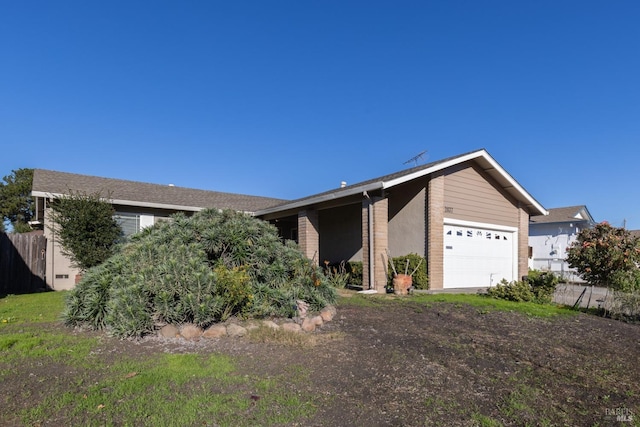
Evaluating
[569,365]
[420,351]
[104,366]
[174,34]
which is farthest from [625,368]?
[174,34]

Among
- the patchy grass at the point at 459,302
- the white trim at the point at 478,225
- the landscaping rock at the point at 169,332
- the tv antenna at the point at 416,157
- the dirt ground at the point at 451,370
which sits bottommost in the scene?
the patchy grass at the point at 459,302

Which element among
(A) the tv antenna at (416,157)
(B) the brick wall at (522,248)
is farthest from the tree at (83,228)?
(B) the brick wall at (522,248)

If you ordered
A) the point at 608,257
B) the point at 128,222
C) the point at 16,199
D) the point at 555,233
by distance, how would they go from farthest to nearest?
1. the point at 16,199
2. the point at 555,233
3. the point at 128,222
4. the point at 608,257

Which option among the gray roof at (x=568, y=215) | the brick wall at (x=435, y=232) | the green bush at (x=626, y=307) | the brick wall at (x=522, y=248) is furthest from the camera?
the gray roof at (x=568, y=215)

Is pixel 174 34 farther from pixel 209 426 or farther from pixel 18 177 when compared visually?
pixel 18 177

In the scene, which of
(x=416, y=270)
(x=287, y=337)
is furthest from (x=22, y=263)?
(x=416, y=270)

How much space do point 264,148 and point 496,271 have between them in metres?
11.7

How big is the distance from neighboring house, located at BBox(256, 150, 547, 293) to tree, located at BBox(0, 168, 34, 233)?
29023 mm

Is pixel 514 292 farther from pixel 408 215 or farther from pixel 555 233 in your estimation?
pixel 555 233

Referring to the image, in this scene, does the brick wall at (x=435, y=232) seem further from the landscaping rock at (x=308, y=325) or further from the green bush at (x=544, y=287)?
the landscaping rock at (x=308, y=325)

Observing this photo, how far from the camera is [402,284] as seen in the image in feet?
35.5

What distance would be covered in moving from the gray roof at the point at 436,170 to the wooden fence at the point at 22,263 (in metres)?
7.99

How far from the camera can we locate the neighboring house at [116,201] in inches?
476

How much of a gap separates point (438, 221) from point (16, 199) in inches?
1453
